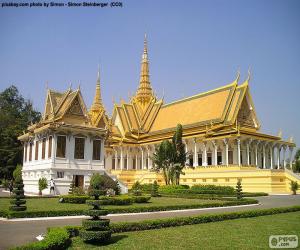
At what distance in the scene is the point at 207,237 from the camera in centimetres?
1006

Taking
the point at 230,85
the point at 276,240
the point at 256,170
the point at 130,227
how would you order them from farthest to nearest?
the point at 230,85 < the point at 256,170 < the point at 130,227 < the point at 276,240

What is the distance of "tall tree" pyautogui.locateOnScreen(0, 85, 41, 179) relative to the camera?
47.3 metres

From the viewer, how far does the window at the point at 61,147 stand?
29.2m

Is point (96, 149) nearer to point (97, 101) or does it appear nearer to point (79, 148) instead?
point (79, 148)

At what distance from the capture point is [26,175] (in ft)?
114

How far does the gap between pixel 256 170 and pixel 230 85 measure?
46.2 feet

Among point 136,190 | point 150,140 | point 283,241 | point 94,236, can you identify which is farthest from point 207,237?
point 150,140

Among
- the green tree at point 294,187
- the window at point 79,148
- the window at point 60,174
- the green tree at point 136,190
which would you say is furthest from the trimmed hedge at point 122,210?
the window at point 79,148

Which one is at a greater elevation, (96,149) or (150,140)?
(150,140)

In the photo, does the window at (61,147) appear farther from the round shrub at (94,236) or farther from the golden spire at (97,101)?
the golden spire at (97,101)

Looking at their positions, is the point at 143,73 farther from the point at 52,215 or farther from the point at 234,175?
the point at 52,215

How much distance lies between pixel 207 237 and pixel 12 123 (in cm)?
5025

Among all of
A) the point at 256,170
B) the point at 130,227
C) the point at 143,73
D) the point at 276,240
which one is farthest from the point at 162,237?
the point at 143,73

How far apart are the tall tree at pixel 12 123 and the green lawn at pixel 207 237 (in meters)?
40.1
